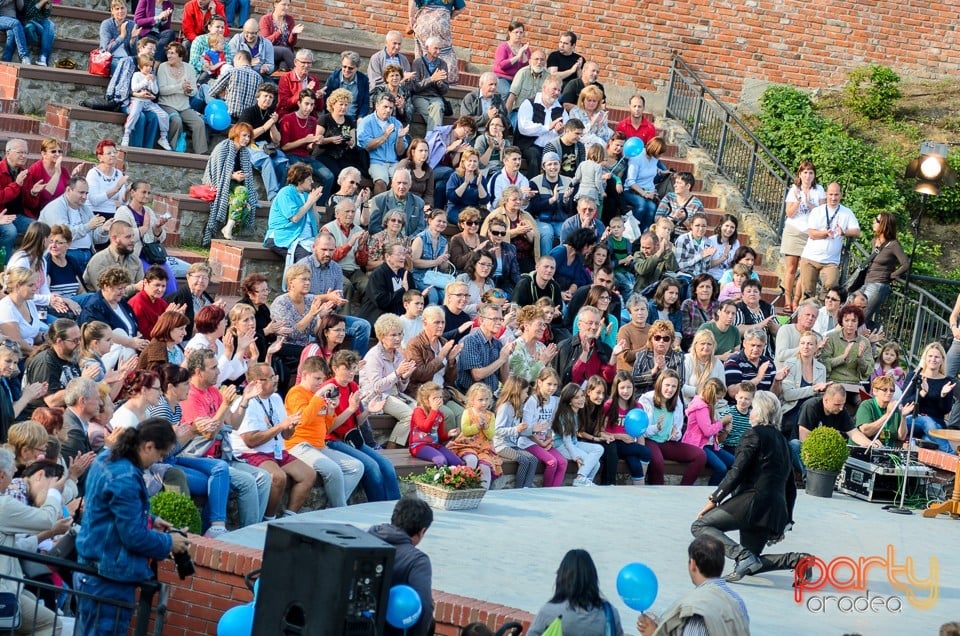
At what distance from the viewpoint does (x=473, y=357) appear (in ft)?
44.1

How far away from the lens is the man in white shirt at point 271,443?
1075cm

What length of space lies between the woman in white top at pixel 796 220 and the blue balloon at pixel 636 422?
4916 mm

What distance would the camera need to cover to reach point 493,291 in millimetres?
14469

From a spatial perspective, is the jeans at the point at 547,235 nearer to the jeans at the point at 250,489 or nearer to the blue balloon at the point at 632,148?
the blue balloon at the point at 632,148

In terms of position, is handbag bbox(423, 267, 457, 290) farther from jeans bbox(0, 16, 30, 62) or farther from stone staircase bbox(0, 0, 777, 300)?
jeans bbox(0, 16, 30, 62)

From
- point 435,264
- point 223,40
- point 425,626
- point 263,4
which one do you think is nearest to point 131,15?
point 223,40

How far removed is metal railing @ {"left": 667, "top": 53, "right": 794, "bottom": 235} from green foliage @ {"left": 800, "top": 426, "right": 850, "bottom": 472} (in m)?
5.87

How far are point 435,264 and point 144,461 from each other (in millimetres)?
7227

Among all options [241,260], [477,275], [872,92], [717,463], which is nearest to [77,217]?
[241,260]

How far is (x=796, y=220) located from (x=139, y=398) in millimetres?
10139

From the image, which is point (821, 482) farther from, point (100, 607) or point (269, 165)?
point (100, 607)

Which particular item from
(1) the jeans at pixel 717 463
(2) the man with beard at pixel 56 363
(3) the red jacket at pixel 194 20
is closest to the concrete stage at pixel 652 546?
(1) the jeans at pixel 717 463

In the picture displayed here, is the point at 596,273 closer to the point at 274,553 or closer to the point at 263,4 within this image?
the point at 263,4

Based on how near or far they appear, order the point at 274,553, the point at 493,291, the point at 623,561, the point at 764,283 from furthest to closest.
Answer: the point at 764,283 → the point at 493,291 → the point at 623,561 → the point at 274,553
